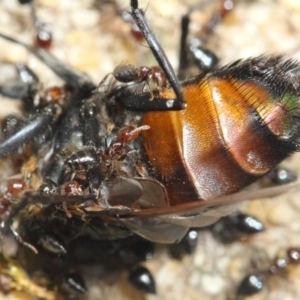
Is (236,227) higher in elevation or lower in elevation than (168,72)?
lower

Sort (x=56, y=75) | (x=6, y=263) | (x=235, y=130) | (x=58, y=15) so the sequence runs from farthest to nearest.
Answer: (x=58, y=15) → (x=56, y=75) → (x=6, y=263) → (x=235, y=130)

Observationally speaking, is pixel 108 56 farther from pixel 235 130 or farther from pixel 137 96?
pixel 235 130

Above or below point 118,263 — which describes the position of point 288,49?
above

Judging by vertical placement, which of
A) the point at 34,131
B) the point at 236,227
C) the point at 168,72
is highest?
the point at 168,72

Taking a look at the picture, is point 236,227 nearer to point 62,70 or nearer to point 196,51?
point 196,51

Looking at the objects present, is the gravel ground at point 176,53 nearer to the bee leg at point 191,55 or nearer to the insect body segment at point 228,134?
the bee leg at point 191,55

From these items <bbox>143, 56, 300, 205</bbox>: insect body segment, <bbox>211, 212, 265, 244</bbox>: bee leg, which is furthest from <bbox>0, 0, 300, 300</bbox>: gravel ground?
<bbox>143, 56, 300, 205</bbox>: insect body segment

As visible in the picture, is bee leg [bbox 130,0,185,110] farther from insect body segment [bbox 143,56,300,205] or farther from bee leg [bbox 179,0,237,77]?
Result: bee leg [bbox 179,0,237,77]

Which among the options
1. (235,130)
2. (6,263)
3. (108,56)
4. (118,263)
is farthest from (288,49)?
(6,263)

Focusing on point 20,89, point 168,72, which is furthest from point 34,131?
point 168,72
